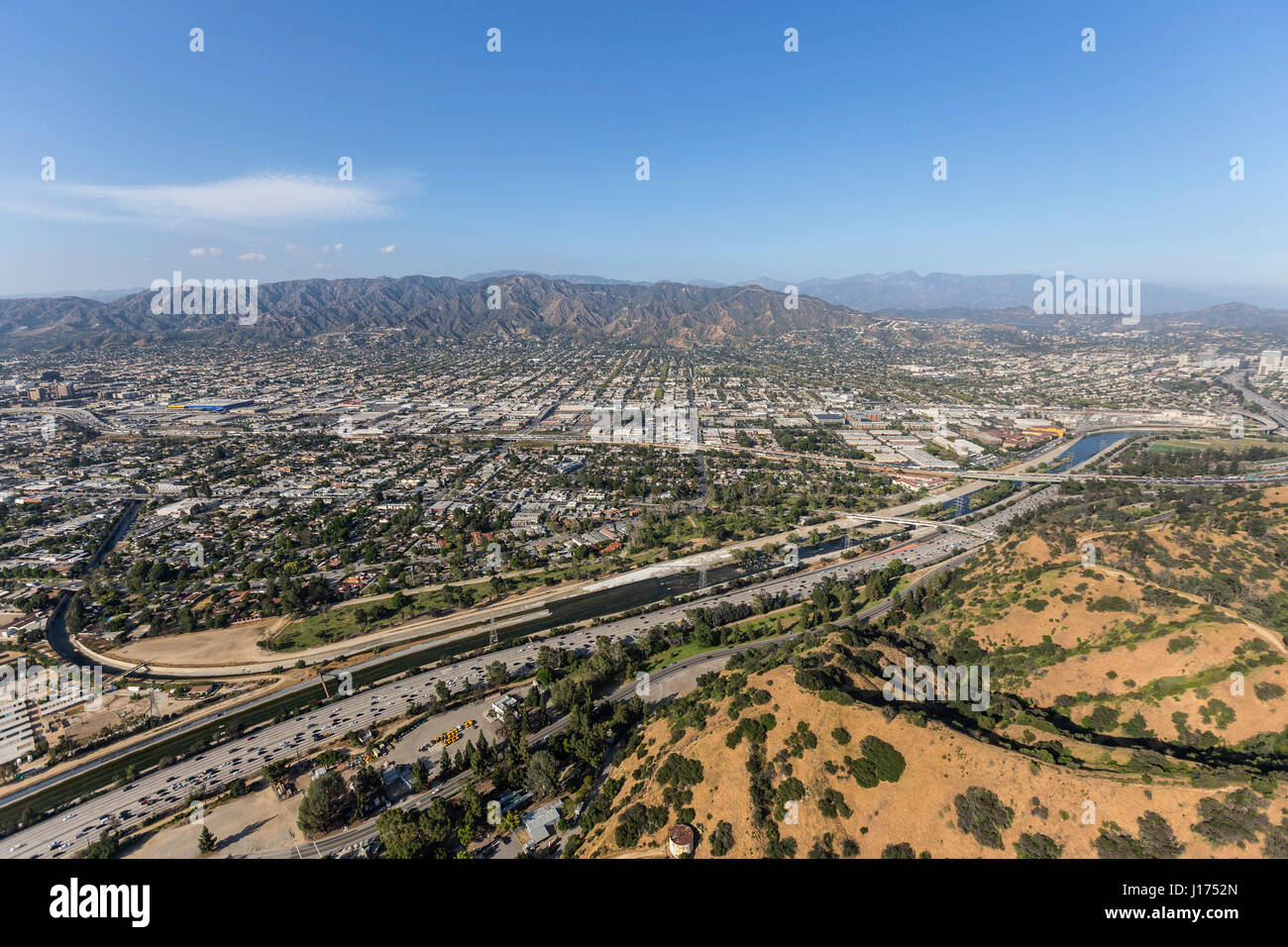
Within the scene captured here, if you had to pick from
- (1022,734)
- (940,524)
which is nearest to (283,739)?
(1022,734)

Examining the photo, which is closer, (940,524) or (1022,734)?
→ (1022,734)

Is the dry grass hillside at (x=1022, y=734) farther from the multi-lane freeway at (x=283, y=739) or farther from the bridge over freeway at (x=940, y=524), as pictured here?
the bridge over freeway at (x=940, y=524)

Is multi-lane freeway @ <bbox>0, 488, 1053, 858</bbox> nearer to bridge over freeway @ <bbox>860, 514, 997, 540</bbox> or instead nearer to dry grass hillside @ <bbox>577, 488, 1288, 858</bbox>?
dry grass hillside @ <bbox>577, 488, 1288, 858</bbox>

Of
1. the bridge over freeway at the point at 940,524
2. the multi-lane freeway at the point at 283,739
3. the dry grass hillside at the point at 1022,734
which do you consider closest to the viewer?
the dry grass hillside at the point at 1022,734

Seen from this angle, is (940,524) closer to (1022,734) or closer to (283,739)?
(1022,734)

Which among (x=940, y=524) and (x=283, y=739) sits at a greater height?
(x=940, y=524)

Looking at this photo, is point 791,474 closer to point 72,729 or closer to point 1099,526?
point 1099,526

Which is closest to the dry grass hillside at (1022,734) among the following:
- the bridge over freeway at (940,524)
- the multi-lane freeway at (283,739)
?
the multi-lane freeway at (283,739)

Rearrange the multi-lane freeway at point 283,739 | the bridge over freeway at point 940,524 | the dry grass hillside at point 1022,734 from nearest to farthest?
1. the dry grass hillside at point 1022,734
2. the multi-lane freeway at point 283,739
3. the bridge over freeway at point 940,524

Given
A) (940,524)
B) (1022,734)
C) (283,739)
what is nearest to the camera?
(1022,734)

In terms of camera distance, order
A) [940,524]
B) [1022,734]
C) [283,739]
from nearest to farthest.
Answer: [1022,734], [283,739], [940,524]

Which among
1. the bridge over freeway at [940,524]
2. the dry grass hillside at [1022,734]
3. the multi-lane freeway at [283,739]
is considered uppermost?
the bridge over freeway at [940,524]
